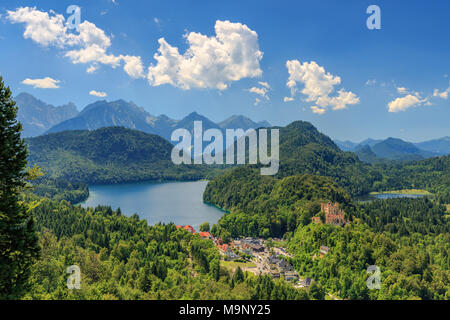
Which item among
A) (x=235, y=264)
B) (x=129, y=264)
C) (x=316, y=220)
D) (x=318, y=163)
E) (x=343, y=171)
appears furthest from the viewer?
(x=343, y=171)

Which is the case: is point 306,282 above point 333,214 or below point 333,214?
below

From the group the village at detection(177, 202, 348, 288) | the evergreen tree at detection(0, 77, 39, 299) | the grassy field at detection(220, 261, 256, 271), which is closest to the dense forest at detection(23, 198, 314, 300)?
the evergreen tree at detection(0, 77, 39, 299)

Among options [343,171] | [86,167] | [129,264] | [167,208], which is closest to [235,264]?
[129,264]

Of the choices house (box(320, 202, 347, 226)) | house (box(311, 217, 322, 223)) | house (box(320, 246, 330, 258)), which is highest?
house (box(320, 202, 347, 226))

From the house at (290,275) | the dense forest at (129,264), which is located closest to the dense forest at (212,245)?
the dense forest at (129,264)

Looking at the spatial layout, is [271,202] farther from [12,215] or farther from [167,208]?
[12,215]

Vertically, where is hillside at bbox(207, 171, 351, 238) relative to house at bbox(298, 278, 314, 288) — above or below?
above

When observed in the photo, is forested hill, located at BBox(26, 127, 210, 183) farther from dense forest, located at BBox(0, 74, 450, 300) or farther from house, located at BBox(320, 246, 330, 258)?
house, located at BBox(320, 246, 330, 258)

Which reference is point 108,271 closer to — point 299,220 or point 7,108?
point 7,108
